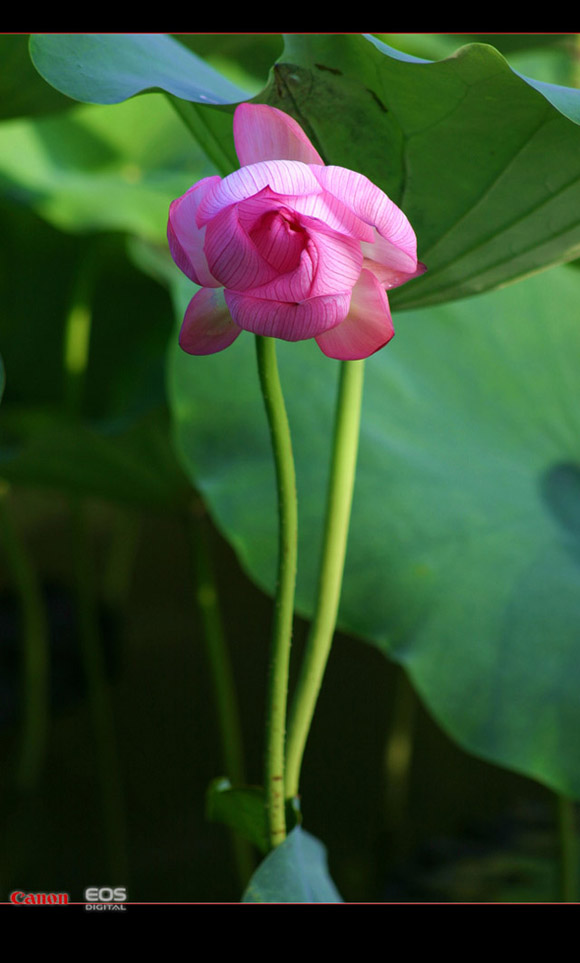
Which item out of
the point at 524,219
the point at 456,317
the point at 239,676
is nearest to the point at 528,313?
the point at 456,317

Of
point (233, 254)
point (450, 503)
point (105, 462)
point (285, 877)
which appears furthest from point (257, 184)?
point (105, 462)

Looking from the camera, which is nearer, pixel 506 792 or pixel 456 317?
pixel 456 317

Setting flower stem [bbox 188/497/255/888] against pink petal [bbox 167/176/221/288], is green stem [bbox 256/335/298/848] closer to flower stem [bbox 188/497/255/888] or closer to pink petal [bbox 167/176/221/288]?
pink petal [bbox 167/176/221/288]

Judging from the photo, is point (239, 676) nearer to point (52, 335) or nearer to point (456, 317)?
point (52, 335)

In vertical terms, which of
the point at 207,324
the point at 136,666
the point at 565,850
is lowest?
the point at 136,666

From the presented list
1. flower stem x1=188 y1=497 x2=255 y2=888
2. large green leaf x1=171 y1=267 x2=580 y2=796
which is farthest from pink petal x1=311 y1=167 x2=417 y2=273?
flower stem x1=188 y1=497 x2=255 y2=888

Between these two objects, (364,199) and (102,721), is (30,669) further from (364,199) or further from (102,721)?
(364,199)
